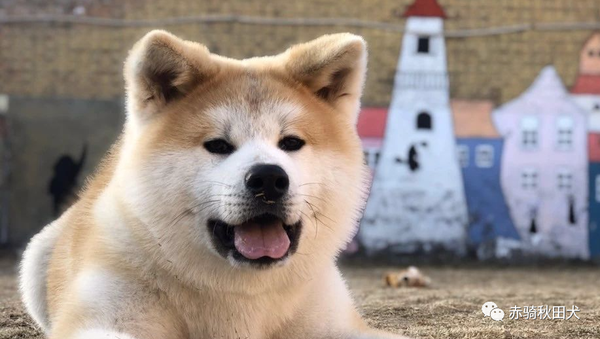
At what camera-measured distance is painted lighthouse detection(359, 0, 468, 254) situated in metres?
11.1

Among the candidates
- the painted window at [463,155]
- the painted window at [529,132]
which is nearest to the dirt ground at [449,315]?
the painted window at [463,155]

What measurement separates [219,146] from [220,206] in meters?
0.23

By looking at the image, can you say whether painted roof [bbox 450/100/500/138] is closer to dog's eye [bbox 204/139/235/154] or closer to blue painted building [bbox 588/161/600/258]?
blue painted building [bbox 588/161/600/258]

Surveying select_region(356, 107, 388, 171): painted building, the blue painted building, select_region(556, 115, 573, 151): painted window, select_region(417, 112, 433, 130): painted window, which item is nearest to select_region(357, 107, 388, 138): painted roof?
select_region(356, 107, 388, 171): painted building

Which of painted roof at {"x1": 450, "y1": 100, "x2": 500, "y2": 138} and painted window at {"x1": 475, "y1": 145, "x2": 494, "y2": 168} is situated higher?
painted roof at {"x1": 450, "y1": 100, "x2": 500, "y2": 138}

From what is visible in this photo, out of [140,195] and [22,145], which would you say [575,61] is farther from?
[140,195]

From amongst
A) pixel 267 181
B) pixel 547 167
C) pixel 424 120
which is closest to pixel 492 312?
pixel 267 181

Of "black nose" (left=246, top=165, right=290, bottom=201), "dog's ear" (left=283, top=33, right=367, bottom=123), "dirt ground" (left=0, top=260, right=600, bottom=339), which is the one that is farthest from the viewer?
"dirt ground" (left=0, top=260, right=600, bottom=339)

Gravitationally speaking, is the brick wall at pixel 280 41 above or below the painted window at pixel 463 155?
Answer: above

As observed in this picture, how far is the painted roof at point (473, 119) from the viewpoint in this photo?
37.4 feet

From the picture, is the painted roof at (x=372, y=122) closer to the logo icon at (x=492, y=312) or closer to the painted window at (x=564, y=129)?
the painted window at (x=564, y=129)

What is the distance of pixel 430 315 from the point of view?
425cm

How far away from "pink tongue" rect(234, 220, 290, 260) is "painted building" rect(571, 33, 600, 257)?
981 centimetres

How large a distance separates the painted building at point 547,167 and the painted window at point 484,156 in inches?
7.7
